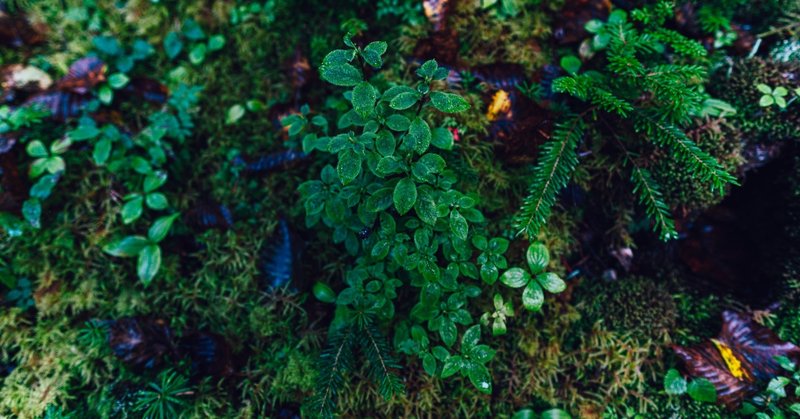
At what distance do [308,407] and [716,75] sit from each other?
10.5 feet

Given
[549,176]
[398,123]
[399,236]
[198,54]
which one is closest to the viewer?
[398,123]

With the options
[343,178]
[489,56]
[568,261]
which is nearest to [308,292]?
[343,178]

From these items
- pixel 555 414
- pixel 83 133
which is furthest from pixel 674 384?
pixel 83 133

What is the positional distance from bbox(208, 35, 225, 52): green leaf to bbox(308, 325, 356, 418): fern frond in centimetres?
230

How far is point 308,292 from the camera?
2795 millimetres

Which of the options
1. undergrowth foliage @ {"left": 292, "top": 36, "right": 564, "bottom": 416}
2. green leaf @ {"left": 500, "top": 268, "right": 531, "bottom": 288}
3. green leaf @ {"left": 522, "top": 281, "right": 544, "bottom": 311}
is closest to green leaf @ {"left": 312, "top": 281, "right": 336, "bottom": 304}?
undergrowth foliage @ {"left": 292, "top": 36, "right": 564, "bottom": 416}

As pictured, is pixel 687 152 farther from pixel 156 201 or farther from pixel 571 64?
pixel 156 201

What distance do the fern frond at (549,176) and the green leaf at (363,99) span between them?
0.94 m

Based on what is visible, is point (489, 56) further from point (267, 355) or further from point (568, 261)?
point (267, 355)

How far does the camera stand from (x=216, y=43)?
337 cm

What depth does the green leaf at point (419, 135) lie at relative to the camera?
82.4 inches

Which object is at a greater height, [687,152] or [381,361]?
[687,152]

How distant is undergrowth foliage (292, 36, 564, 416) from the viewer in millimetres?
2102

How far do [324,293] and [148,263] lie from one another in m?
1.17
